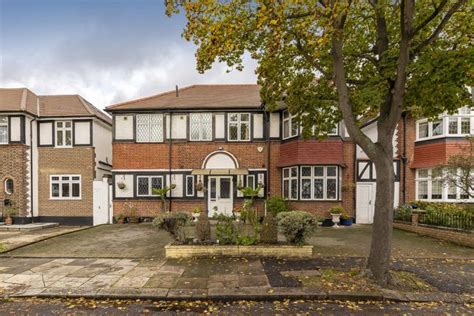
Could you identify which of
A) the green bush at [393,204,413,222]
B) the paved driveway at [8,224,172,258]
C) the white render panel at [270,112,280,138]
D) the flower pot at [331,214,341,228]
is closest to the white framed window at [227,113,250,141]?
the white render panel at [270,112,280,138]

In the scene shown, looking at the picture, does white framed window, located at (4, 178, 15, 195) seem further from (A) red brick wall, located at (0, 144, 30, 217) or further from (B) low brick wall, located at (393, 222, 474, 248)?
(B) low brick wall, located at (393, 222, 474, 248)

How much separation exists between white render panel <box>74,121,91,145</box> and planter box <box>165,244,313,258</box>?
10.4 m

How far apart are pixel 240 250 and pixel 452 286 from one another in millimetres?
4877

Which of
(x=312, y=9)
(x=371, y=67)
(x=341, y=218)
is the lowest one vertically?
(x=341, y=218)

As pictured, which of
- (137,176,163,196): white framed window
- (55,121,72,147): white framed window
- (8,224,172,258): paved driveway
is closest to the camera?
(8,224,172,258): paved driveway

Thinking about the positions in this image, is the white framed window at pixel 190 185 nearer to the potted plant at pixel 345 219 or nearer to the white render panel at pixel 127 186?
the white render panel at pixel 127 186

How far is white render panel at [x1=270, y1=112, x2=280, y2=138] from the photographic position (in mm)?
14508

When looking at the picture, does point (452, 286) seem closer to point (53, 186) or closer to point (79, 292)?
point (79, 292)

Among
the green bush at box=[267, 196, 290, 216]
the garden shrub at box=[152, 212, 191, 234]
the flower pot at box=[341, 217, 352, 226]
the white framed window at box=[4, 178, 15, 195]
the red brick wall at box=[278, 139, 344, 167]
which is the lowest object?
the flower pot at box=[341, 217, 352, 226]

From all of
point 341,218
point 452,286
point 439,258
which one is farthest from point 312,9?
point 341,218

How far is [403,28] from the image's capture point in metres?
5.60

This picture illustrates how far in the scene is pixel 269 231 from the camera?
792cm

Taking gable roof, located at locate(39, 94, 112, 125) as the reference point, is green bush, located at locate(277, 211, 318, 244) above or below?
below

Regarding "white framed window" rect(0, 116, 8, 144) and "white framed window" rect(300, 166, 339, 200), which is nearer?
"white framed window" rect(300, 166, 339, 200)
